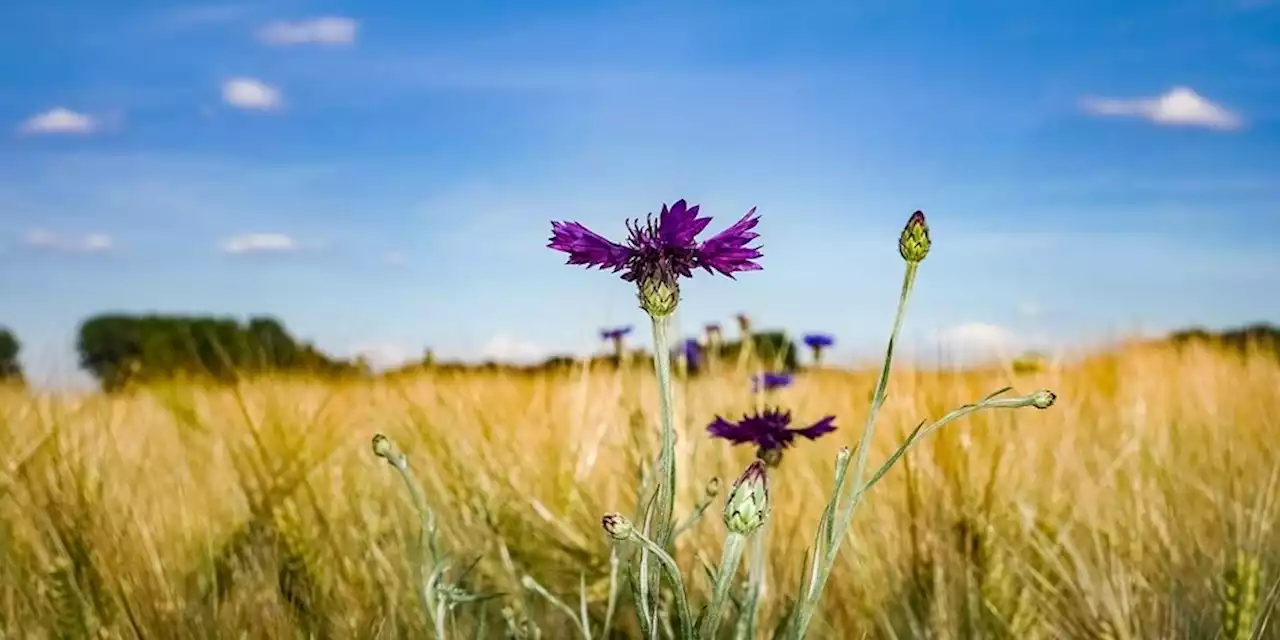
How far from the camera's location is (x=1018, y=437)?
2309 mm

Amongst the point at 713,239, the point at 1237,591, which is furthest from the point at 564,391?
the point at 713,239

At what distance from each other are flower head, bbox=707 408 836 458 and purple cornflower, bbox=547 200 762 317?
1.17 ft

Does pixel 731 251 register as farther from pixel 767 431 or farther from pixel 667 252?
pixel 767 431

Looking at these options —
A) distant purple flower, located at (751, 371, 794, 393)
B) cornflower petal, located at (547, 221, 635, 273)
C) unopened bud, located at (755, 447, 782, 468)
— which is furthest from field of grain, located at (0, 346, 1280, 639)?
cornflower petal, located at (547, 221, 635, 273)

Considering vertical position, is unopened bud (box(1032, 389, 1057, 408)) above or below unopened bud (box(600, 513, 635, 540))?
above

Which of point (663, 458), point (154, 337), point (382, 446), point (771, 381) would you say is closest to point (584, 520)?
point (771, 381)

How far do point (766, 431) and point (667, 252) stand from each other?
0.43 meters

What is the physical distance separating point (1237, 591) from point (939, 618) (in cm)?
40

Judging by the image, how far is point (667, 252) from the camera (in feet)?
3.05

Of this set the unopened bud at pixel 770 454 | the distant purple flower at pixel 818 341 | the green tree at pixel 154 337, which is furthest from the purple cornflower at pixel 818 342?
the green tree at pixel 154 337

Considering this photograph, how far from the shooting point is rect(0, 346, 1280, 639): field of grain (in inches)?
61.9

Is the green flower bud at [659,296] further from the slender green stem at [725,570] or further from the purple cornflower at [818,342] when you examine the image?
the purple cornflower at [818,342]

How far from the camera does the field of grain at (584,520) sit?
1.57 m

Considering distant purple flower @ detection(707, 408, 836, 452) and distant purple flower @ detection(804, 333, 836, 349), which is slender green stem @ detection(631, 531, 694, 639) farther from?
distant purple flower @ detection(804, 333, 836, 349)
